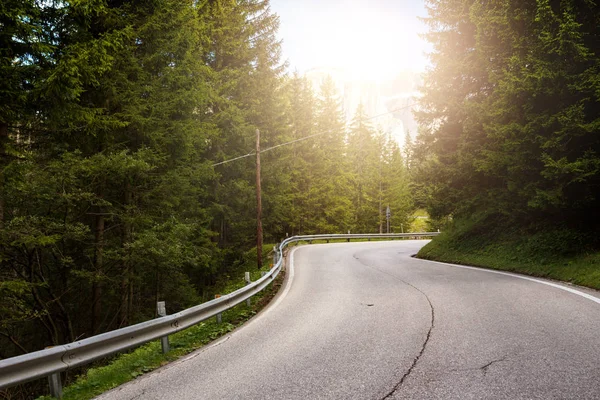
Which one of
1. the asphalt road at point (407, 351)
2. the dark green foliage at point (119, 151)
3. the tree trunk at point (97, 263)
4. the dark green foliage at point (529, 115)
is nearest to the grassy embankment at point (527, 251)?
the dark green foliage at point (529, 115)

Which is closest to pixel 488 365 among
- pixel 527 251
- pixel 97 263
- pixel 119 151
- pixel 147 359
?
pixel 147 359

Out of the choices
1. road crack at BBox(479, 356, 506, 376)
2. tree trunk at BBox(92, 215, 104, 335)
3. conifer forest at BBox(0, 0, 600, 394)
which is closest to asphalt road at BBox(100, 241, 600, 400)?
road crack at BBox(479, 356, 506, 376)

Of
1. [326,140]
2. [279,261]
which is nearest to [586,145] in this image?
[279,261]

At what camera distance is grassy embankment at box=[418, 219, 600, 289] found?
29.9ft

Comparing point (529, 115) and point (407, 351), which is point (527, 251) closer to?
point (529, 115)

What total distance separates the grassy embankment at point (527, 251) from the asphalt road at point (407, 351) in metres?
1.80

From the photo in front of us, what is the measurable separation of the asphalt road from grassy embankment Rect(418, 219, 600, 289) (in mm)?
1801

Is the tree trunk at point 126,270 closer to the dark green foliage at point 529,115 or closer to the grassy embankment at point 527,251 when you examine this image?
the dark green foliage at point 529,115

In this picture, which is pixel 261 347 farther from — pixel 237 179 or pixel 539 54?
pixel 237 179

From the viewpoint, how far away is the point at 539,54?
9.95m

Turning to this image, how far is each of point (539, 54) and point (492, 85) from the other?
16.5 ft

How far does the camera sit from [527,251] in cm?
1155

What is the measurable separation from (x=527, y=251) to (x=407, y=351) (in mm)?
9381

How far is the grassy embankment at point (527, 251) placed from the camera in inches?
358
